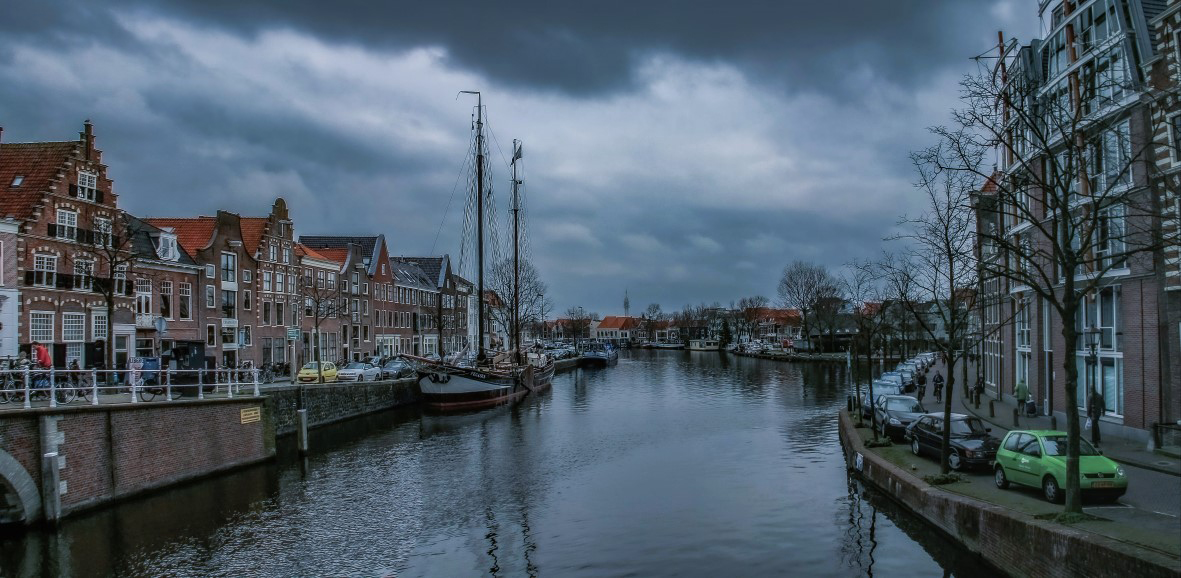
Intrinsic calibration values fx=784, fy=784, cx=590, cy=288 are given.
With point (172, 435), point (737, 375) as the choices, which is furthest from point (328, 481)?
point (737, 375)

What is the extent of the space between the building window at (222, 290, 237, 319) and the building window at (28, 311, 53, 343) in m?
Answer: 16.9

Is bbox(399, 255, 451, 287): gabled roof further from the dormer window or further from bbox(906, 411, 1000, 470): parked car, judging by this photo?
bbox(906, 411, 1000, 470): parked car

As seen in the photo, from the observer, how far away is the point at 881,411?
104ft

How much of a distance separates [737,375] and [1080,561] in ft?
245

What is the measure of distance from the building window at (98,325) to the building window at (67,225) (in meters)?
4.39

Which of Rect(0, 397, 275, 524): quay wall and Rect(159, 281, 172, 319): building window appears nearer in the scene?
Rect(0, 397, 275, 524): quay wall

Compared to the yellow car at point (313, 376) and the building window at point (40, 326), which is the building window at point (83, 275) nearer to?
the building window at point (40, 326)

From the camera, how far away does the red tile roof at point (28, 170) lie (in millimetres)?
38156

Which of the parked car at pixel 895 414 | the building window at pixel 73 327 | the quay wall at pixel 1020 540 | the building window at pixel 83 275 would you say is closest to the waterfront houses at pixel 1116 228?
the parked car at pixel 895 414

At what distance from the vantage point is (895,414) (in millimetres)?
30234

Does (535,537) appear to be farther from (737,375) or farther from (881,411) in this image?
(737,375)

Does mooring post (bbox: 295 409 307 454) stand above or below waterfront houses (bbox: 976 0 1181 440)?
below

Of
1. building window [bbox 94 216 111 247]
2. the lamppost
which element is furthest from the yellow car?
the lamppost

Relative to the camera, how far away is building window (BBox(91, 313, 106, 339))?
136 ft
